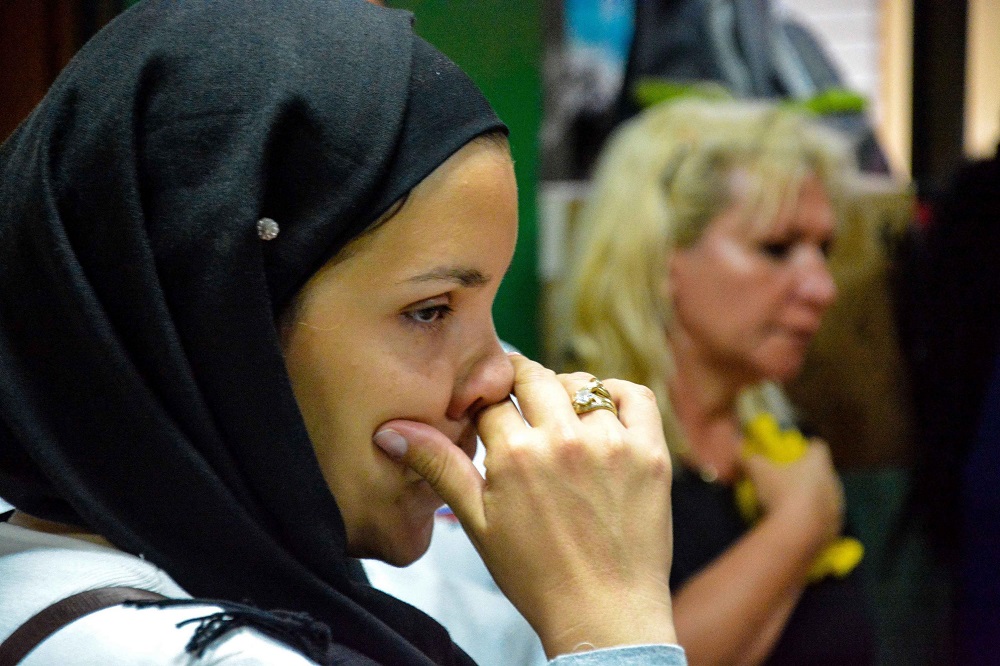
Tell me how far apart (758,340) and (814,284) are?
155 millimetres

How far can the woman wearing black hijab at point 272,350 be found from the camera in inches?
34.4

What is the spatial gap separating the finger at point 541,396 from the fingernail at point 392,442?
0.12 metres

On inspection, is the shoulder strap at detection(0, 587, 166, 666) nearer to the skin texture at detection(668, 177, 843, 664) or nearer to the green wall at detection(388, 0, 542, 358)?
the green wall at detection(388, 0, 542, 358)

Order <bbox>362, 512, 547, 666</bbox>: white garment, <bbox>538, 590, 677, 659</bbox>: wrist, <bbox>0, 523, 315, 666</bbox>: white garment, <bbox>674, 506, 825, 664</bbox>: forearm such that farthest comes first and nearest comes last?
<bbox>674, 506, 825, 664</bbox>: forearm → <bbox>362, 512, 547, 666</bbox>: white garment → <bbox>538, 590, 677, 659</bbox>: wrist → <bbox>0, 523, 315, 666</bbox>: white garment

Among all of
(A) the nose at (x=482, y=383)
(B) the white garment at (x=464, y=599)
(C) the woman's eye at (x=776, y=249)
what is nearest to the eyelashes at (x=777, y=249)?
(C) the woman's eye at (x=776, y=249)

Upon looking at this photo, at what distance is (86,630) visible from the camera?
792mm

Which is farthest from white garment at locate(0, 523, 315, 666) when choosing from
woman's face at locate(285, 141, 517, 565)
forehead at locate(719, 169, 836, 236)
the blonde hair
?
forehead at locate(719, 169, 836, 236)

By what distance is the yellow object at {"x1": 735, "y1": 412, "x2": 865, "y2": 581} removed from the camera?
6.86 ft

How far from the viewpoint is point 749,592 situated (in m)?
1.93

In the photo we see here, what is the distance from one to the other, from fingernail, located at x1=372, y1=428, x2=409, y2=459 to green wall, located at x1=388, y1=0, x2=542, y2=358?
92cm

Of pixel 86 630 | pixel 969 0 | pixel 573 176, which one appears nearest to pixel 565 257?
pixel 573 176

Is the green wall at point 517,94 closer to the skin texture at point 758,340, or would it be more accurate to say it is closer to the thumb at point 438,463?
the skin texture at point 758,340

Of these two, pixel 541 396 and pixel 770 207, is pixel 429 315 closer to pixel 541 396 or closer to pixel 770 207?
pixel 541 396

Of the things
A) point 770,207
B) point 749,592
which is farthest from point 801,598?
point 770,207
